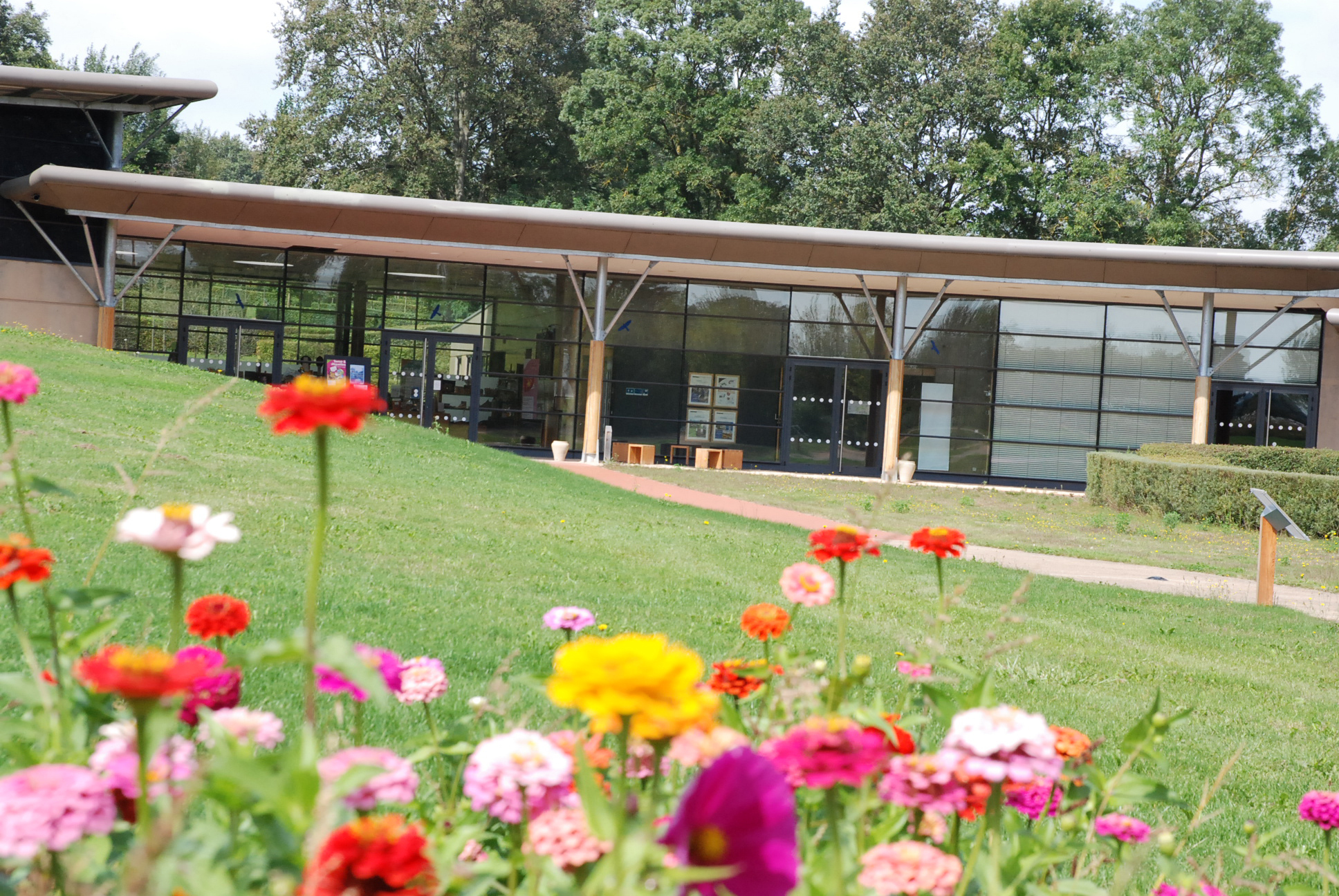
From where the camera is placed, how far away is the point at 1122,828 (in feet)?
7.08

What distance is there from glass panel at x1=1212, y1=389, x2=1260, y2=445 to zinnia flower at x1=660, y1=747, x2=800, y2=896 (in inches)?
1175

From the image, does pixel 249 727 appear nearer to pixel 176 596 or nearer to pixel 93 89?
pixel 176 596

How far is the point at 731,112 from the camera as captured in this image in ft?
138

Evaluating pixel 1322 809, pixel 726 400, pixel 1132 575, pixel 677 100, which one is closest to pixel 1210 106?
pixel 677 100

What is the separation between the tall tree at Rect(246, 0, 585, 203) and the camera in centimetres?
4172

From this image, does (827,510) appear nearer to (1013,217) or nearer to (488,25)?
(1013,217)

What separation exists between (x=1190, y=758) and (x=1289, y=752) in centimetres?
83

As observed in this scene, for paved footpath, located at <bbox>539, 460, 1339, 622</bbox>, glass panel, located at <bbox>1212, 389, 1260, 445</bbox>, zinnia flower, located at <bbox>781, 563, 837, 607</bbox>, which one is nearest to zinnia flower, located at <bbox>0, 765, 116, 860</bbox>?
zinnia flower, located at <bbox>781, 563, 837, 607</bbox>

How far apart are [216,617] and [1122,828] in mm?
1682

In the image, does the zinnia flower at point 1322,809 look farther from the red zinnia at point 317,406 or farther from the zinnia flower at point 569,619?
the red zinnia at point 317,406

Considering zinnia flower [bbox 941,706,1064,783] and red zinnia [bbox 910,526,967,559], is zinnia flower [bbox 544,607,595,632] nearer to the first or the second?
red zinnia [bbox 910,526,967,559]

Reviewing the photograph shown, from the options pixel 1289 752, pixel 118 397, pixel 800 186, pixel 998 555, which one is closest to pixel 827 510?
pixel 998 555

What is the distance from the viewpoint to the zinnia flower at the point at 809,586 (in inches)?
89.1

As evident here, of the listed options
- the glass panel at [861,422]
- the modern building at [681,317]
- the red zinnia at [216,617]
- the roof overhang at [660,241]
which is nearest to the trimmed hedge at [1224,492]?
the roof overhang at [660,241]
